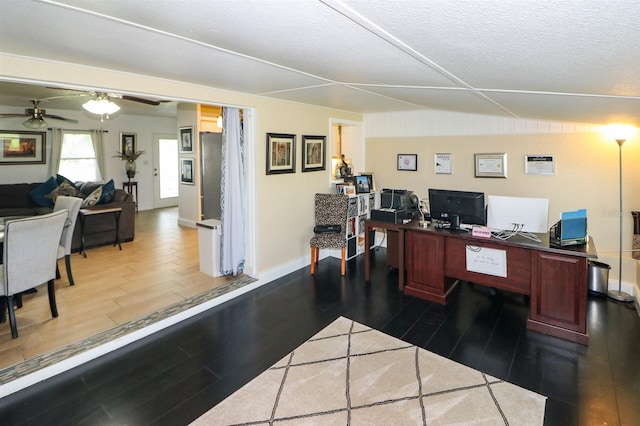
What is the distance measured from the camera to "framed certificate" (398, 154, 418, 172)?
5.29m

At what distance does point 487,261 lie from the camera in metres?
3.41

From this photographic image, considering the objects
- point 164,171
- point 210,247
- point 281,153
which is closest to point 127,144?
point 164,171

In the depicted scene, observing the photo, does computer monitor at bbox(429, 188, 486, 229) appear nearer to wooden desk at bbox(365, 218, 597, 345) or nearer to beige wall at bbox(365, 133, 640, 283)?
wooden desk at bbox(365, 218, 597, 345)

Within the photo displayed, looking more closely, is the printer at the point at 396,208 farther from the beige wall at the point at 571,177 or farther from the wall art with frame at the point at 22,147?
the wall art with frame at the point at 22,147

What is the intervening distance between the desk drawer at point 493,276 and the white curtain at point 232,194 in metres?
2.43

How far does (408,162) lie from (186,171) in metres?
4.61

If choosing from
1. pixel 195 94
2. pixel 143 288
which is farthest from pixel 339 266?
pixel 195 94

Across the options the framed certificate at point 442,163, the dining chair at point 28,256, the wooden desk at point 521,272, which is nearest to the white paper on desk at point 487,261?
the wooden desk at point 521,272

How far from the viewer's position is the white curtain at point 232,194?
4055 millimetres

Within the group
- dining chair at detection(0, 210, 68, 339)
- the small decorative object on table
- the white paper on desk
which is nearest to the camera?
dining chair at detection(0, 210, 68, 339)

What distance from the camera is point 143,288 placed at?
398 centimetres

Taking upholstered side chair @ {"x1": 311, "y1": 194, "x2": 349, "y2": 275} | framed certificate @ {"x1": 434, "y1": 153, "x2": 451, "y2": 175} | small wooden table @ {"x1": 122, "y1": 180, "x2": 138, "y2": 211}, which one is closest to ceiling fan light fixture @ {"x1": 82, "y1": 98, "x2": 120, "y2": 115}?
upholstered side chair @ {"x1": 311, "y1": 194, "x2": 349, "y2": 275}

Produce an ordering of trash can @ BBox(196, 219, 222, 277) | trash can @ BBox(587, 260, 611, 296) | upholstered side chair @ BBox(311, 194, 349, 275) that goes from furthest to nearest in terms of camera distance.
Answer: upholstered side chair @ BBox(311, 194, 349, 275) → trash can @ BBox(196, 219, 222, 277) → trash can @ BBox(587, 260, 611, 296)

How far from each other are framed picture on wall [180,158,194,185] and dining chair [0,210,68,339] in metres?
3.97
